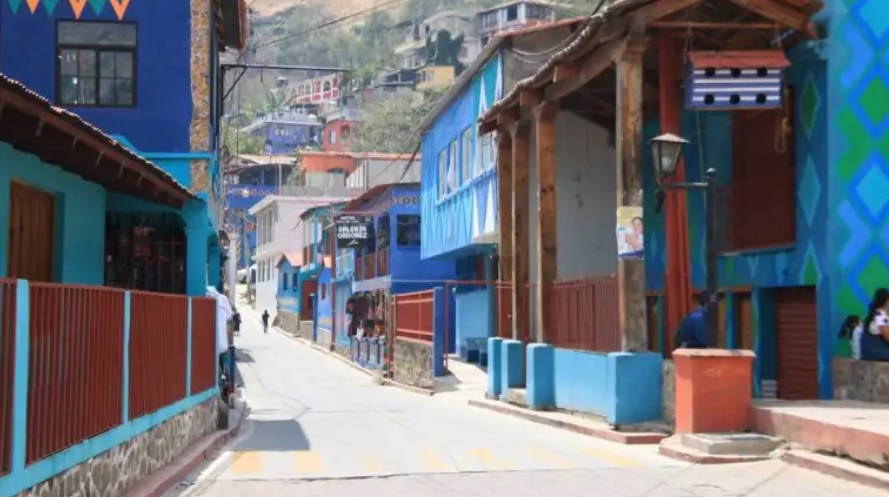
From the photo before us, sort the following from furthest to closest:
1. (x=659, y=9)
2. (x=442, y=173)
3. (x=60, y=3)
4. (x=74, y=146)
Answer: (x=442, y=173)
(x=60, y=3)
(x=659, y=9)
(x=74, y=146)

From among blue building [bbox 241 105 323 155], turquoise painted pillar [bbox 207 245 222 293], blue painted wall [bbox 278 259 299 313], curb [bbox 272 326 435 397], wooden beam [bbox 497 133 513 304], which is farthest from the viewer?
blue building [bbox 241 105 323 155]

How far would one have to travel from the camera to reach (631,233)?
14.8m

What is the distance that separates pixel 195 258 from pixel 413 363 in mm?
14735

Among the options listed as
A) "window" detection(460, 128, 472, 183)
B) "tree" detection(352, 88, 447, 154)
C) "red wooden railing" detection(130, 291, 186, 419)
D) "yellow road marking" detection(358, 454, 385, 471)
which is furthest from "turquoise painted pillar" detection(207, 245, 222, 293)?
"tree" detection(352, 88, 447, 154)

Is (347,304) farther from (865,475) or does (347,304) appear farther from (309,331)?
(865,475)

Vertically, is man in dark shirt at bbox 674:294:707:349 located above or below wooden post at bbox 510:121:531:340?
below

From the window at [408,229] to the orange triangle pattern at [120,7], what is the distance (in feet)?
80.3

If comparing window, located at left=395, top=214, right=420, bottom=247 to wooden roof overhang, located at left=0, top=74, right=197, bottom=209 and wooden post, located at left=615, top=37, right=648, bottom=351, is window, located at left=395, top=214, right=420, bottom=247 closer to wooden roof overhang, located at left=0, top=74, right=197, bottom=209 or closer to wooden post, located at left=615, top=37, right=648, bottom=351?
wooden roof overhang, located at left=0, top=74, right=197, bottom=209

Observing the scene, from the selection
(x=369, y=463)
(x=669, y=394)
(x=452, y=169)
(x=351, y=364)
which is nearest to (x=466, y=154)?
(x=452, y=169)

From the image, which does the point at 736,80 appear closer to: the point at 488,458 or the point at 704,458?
the point at 704,458

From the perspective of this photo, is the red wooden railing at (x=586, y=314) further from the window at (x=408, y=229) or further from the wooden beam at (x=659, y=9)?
the window at (x=408, y=229)

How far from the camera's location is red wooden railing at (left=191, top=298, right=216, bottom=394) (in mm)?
14797

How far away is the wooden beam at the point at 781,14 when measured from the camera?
47.0ft

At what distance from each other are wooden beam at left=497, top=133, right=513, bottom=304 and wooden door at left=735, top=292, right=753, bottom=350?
5.94 meters
